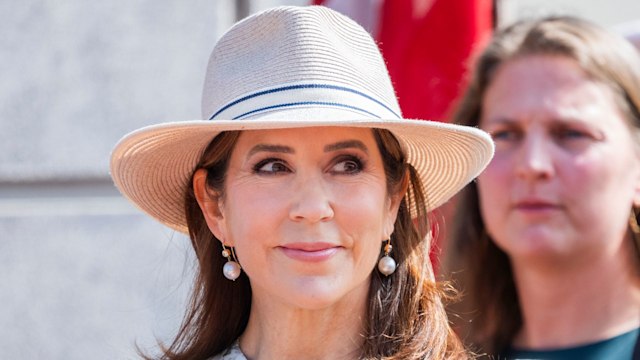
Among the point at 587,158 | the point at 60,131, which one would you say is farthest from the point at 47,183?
the point at 587,158

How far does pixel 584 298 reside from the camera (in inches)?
136

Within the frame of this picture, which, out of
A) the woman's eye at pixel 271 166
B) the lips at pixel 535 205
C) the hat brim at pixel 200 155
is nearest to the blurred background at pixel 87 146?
the lips at pixel 535 205

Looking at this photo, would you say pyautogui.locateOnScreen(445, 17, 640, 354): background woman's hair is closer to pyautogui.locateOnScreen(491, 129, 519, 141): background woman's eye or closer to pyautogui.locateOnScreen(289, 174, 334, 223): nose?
pyautogui.locateOnScreen(491, 129, 519, 141): background woman's eye

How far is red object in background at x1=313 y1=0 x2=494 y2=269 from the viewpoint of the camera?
13.2 ft

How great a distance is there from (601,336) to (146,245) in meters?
1.54

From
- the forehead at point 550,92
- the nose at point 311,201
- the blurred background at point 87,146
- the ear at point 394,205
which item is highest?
the nose at point 311,201

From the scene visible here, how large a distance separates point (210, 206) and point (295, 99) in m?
0.35

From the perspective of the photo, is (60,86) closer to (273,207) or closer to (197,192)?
(197,192)

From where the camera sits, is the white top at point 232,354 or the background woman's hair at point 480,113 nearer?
the white top at point 232,354

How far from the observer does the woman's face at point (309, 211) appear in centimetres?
254

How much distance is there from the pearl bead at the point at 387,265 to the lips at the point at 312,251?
18 centimetres

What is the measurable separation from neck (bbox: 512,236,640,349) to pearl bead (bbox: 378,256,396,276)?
0.84 meters

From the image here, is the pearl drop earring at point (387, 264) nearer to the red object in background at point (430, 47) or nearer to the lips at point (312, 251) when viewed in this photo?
the lips at point (312, 251)

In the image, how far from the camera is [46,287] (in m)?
4.27
